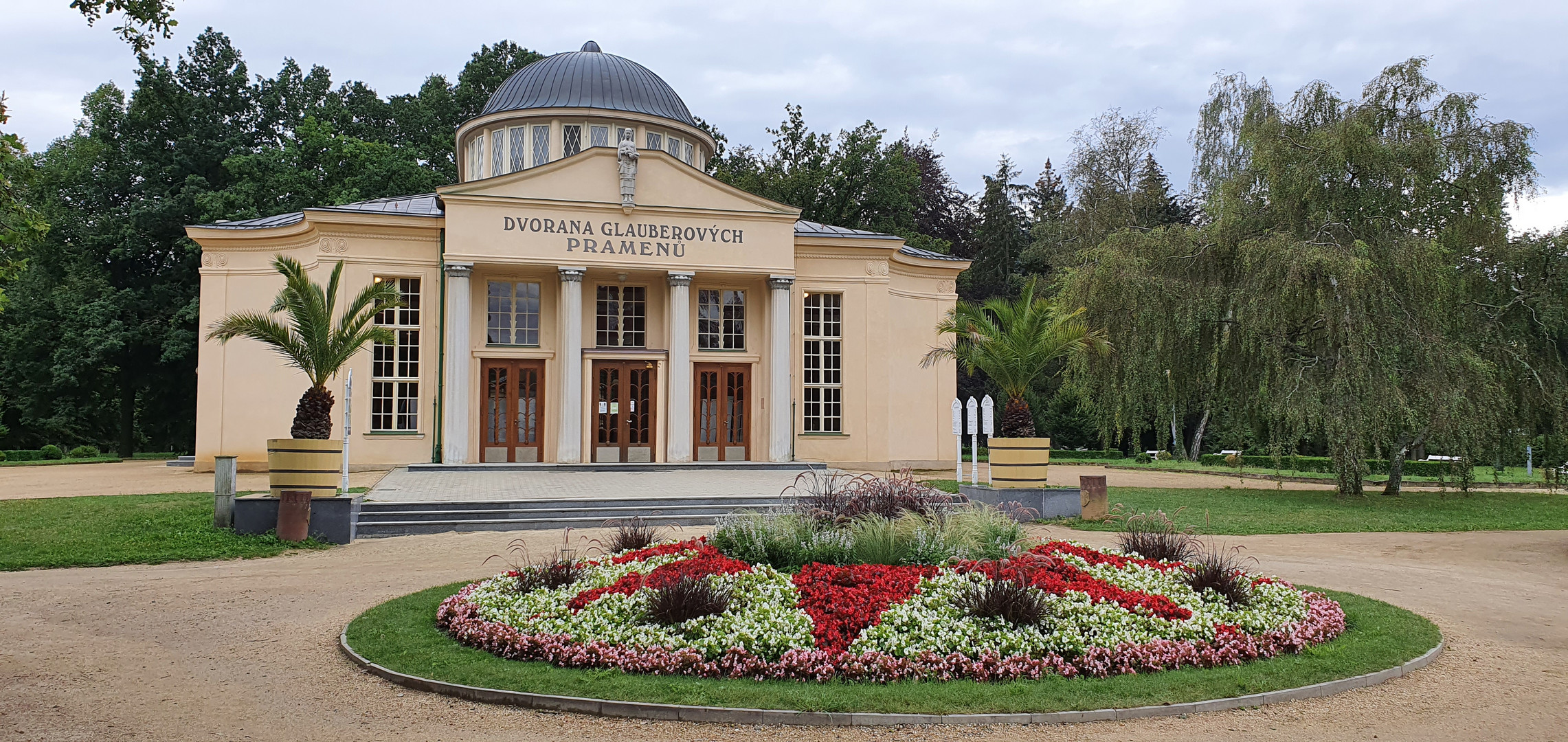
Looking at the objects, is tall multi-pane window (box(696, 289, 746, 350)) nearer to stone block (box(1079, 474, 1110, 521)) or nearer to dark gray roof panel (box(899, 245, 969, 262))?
dark gray roof panel (box(899, 245, 969, 262))

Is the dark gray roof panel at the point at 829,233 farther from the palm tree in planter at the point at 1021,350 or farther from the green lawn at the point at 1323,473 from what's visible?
the green lawn at the point at 1323,473

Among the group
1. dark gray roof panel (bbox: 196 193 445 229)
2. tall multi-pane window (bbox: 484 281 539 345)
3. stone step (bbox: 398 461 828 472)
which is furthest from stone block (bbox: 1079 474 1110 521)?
dark gray roof panel (bbox: 196 193 445 229)

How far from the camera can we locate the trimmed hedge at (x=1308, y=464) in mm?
29092

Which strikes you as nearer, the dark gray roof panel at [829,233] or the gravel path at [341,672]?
A: the gravel path at [341,672]

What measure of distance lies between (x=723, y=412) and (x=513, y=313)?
18.2ft

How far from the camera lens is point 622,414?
24.2m

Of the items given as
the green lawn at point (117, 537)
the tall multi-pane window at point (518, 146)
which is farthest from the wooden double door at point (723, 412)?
the green lawn at point (117, 537)

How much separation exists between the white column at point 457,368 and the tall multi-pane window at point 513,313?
150 centimetres

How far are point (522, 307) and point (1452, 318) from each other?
64.4ft

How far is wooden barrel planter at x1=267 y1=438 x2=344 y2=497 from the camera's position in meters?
13.3

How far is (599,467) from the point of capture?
21922 mm

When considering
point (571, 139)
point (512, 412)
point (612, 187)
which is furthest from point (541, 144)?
point (512, 412)

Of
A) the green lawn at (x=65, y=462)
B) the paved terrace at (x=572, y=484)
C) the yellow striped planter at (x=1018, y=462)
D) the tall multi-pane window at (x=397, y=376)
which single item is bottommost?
the green lawn at (x=65, y=462)

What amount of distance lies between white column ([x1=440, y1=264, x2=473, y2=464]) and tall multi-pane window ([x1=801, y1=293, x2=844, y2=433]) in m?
8.11
